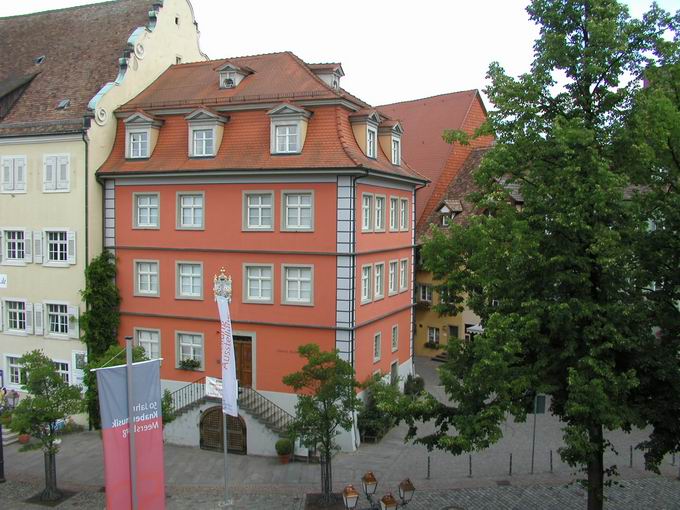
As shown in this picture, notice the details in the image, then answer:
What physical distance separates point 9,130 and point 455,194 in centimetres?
2241

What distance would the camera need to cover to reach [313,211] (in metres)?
23.2

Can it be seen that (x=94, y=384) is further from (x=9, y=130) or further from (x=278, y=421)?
(x=9, y=130)

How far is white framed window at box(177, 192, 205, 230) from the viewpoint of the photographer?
2484 centimetres

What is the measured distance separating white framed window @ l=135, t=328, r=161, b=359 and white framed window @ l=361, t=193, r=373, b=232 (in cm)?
→ 875

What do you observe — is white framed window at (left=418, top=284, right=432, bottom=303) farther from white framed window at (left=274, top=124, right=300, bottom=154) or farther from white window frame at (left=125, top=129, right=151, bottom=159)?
white window frame at (left=125, top=129, right=151, bottom=159)

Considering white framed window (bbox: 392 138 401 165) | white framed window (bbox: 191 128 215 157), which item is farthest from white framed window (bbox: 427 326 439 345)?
white framed window (bbox: 191 128 215 157)

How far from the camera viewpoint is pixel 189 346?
997 inches

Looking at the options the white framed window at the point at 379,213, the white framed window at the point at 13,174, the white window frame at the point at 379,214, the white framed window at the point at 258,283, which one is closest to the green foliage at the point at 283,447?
the white framed window at the point at 258,283

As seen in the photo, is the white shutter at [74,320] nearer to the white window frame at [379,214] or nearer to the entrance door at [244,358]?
the entrance door at [244,358]

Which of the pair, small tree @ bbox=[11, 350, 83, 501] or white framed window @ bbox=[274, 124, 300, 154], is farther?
white framed window @ bbox=[274, 124, 300, 154]

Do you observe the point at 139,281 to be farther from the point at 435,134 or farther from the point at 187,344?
the point at 435,134

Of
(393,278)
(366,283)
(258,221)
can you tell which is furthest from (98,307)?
(393,278)

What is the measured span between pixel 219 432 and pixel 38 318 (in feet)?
29.9

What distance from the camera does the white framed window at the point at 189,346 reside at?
2514cm
